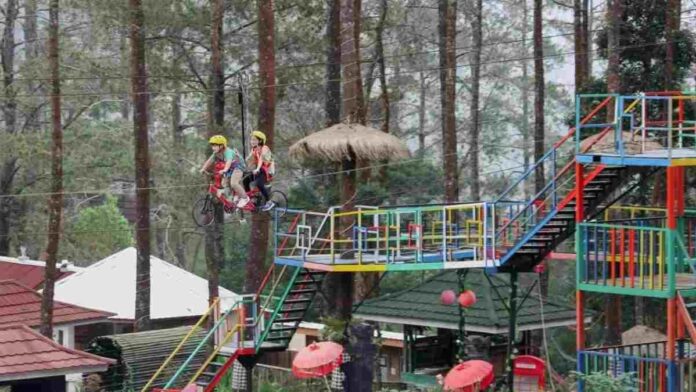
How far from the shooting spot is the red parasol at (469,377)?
79.4 feet

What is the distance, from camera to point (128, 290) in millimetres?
41094

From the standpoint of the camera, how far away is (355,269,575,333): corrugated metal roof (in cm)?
3016

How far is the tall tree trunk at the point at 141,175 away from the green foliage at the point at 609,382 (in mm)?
16246

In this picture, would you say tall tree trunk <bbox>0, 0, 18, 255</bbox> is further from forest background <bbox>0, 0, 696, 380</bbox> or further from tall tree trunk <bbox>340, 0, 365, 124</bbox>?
tall tree trunk <bbox>340, 0, 365, 124</bbox>

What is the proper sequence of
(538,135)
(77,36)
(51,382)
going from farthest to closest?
(77,36), (538,135), (51,382)

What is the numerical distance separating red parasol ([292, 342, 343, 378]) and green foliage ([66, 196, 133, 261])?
26.2 meters

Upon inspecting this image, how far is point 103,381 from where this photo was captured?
31203 millimetres

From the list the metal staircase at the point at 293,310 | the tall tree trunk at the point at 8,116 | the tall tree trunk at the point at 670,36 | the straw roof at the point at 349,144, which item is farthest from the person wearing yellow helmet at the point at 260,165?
the tall tree trunk at the point at 8,116

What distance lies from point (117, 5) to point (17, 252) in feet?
59.6

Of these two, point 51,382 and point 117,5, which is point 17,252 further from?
point 51,382

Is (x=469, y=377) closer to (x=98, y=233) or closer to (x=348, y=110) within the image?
(x=348, y=110)

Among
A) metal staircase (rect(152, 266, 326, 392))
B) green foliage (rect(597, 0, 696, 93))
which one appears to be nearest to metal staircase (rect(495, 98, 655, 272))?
metal staircase (rect(152, 266, 326, 392))

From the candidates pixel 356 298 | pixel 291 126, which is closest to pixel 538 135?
pixel 356 298

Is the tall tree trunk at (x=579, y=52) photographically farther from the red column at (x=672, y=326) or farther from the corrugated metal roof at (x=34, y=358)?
the corrugated metal roof at (x=34, y=358)
